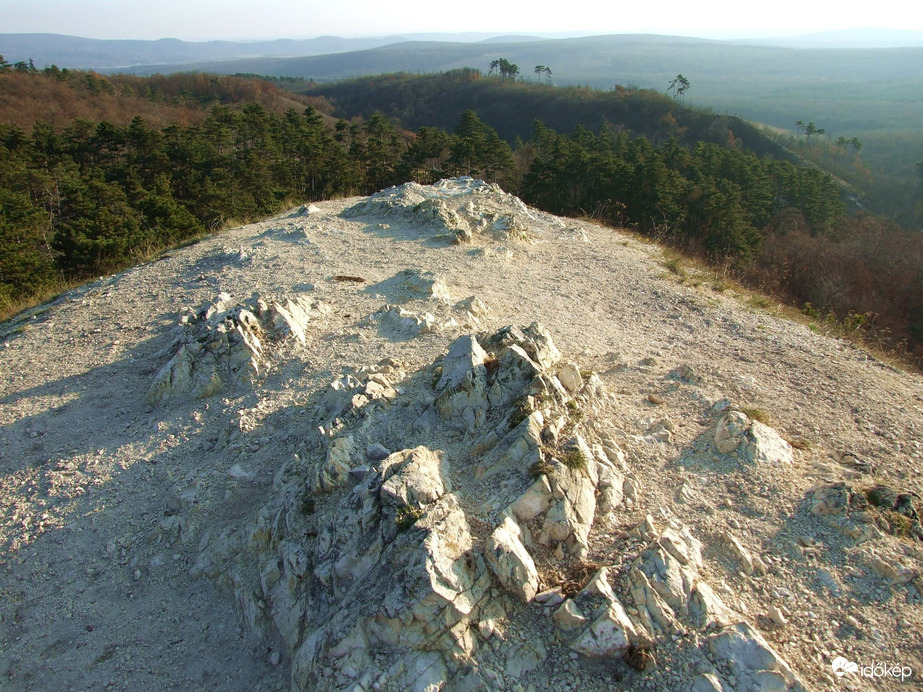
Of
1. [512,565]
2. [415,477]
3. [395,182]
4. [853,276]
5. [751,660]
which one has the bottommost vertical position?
[853,276]

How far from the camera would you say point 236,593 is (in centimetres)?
494

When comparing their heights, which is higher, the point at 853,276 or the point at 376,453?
the point at 376,453

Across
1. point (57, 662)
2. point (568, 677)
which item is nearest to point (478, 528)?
point (568, 677)

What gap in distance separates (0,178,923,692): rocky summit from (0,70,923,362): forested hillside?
28.4 feet

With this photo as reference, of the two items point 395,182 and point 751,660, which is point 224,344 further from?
point 395,182

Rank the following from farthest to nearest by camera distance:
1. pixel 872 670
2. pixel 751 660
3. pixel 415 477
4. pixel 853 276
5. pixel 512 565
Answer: pixel 853 276
pixel 415 477
pixel 512 565
pixel 872 670
pixel 751 660

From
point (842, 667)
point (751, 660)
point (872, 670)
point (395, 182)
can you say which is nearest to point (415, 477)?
point (751, 660)

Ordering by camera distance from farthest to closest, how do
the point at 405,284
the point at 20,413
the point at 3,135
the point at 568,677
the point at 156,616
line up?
1. the point at 3,135
2. the point at 405,284
3. the point at 20,413
4. the point at 156,616
5. the point at 568,677

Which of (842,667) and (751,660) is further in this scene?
(842,667)

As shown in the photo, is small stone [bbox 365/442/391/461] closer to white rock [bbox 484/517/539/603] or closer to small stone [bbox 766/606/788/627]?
white rock [bbox 484/517/539/603]

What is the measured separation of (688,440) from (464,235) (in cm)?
884

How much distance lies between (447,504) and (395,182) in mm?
30663

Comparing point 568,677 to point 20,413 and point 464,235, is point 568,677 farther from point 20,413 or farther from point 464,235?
point 464,235

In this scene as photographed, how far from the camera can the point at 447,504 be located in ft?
15.3
